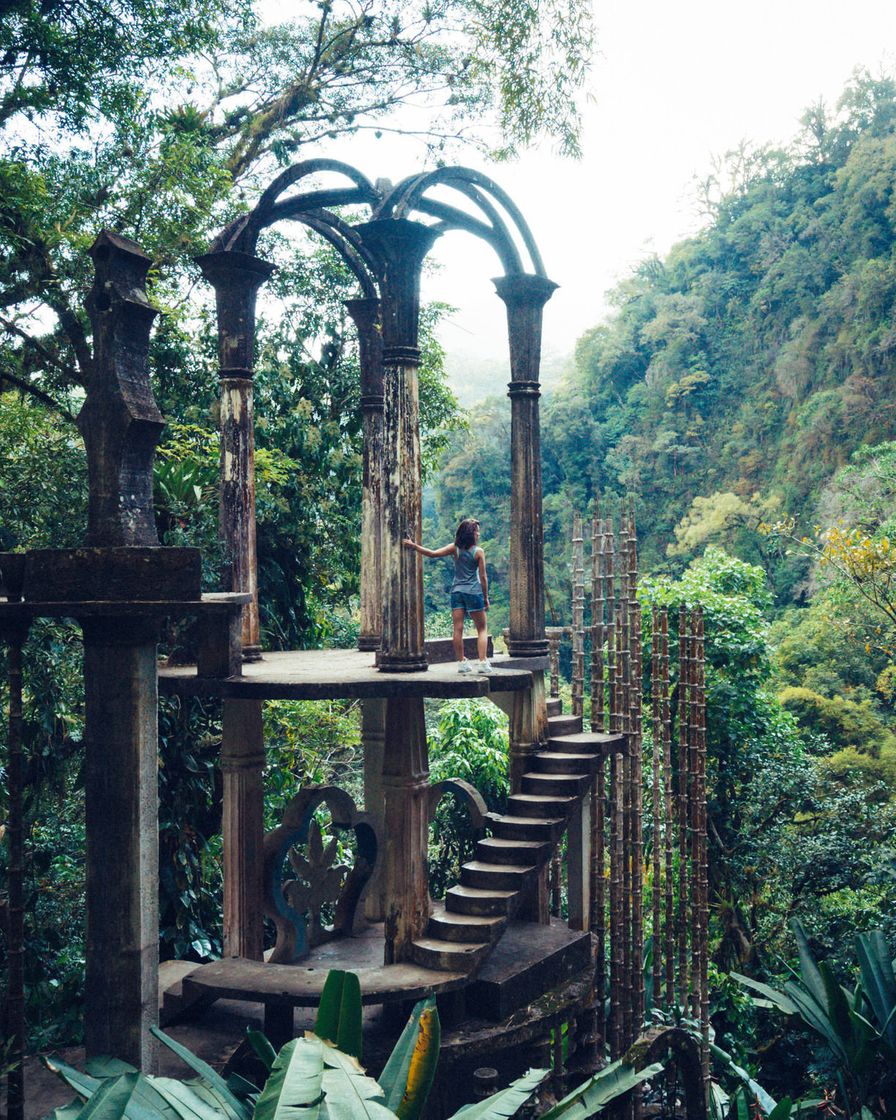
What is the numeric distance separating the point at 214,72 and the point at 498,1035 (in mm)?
12519

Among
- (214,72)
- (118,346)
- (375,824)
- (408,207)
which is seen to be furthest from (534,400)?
(214,72)

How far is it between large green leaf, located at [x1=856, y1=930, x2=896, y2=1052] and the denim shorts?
14.6 ft

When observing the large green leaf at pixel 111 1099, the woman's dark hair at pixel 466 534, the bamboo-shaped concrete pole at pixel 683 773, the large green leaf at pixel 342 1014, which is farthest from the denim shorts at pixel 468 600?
the large green leaf at pixel 111 1099

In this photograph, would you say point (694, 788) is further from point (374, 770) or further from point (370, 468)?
point (370, 468)

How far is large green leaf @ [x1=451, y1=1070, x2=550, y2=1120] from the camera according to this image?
12.2 feet

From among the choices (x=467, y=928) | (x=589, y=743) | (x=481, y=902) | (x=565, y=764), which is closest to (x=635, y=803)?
(x=589, y=743)

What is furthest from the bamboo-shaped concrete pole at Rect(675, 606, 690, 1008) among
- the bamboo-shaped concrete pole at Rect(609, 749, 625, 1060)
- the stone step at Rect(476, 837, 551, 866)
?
the stone step at Rect(476, 837, 551, 866)

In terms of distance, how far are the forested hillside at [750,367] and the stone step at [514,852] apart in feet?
68.8

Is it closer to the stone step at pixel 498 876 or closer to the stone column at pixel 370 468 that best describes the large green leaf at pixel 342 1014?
the stone step at pixel 498 876

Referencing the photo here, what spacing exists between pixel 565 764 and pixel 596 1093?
123 inches

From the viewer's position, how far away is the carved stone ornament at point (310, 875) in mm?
6395

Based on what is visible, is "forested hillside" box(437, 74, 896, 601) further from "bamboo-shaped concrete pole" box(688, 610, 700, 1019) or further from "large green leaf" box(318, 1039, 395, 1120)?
"large green leaf" box(318, 1039, 395, 1120)

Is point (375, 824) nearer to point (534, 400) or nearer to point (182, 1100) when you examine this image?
point (534, 400)

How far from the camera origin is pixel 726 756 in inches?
525
